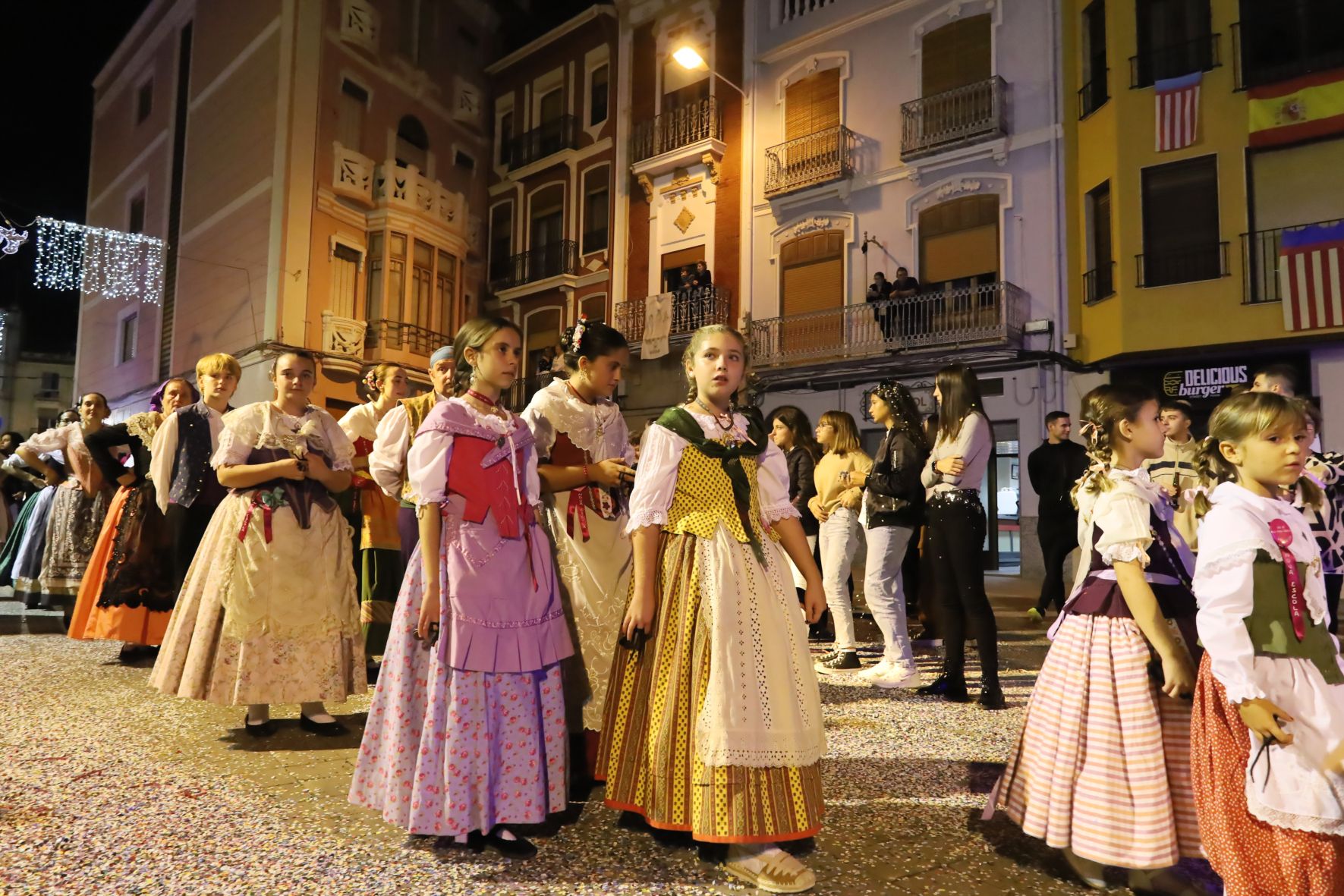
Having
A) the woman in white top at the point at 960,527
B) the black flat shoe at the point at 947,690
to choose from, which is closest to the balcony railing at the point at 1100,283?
the woman in white top at the point at 960,527

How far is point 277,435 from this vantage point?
3723mm

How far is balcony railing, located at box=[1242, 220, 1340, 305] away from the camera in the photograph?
38.3 feet

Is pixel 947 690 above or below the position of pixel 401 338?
below

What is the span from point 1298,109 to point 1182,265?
91.3 inches

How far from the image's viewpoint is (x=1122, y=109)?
1255 cm

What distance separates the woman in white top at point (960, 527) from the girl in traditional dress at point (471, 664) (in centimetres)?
239

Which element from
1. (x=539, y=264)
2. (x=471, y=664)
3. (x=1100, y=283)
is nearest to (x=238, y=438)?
(x=471, y=664)

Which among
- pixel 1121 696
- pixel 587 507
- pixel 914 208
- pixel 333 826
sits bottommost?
pixel 333 826

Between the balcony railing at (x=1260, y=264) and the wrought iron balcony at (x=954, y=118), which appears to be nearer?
the balcony railing at (x=1260, y=264)

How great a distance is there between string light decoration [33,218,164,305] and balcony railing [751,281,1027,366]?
11.3 metres

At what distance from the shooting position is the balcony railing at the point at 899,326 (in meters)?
13.4

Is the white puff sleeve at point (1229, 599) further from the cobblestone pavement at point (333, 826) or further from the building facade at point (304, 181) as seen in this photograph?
the building facade at point (304, 181)

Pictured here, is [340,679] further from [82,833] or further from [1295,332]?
[1295,332]

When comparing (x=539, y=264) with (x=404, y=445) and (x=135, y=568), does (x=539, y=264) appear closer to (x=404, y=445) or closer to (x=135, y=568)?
(x=135, y=568)
